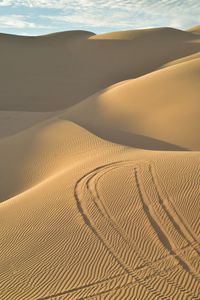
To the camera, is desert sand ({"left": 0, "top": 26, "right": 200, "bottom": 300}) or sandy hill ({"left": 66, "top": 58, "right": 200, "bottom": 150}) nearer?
desert sand ({"left": 0, "top": 26, "right": 200, "bottom": 300})

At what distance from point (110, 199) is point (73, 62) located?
41.8 meters

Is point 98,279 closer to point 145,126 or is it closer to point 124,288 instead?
point 124,288

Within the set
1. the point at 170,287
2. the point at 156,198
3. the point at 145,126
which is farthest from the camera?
the point at 145,126

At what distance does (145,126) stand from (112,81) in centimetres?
2379

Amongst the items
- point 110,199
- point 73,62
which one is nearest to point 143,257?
point 110,199

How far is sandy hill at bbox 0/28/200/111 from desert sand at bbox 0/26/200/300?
1364 centimetres

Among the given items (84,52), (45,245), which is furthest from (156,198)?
(84,52)

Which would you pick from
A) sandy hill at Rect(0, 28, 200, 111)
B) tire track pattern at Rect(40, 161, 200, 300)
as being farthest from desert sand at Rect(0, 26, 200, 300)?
sandy hill at Rect(0, 28, 200, 111)

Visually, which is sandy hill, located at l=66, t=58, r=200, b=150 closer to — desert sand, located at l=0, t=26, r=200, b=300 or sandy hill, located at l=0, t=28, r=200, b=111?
desert sand, located at l=0, t=26, r=200, b=300

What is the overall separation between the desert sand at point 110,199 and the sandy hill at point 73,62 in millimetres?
13637

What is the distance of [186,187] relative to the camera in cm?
852

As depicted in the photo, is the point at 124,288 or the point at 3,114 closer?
the point at 124,288

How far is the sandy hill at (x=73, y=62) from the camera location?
36875 millimetres

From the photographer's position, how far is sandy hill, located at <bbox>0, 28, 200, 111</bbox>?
36875mm
